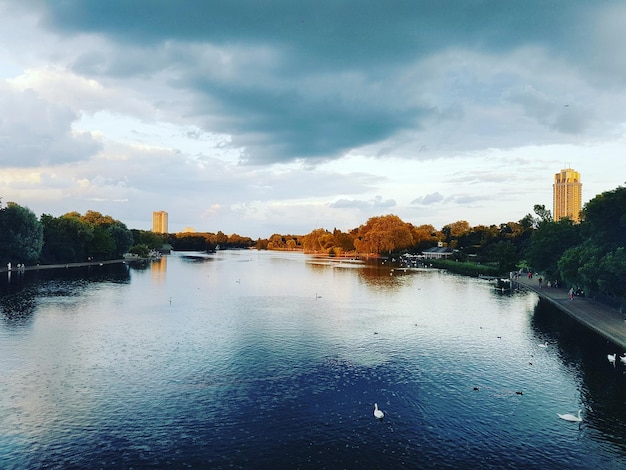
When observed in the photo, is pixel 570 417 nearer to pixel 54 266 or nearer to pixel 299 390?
pixel 299 390

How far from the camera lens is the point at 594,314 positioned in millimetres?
50688

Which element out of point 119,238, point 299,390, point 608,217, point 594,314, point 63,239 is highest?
point 608,217

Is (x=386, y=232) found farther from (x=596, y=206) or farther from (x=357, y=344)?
(x=357, y=344)

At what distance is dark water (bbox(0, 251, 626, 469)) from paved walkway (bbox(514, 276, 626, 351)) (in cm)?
143

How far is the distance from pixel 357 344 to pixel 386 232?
160170 millimetres

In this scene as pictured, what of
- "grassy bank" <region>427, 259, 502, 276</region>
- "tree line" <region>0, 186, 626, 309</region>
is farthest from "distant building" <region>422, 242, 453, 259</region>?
"grassy bank" <region>427, 259, 502, 276</region>

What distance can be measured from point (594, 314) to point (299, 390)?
131 ft

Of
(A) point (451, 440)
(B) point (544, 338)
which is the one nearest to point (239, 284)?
(B) point (544, 338)

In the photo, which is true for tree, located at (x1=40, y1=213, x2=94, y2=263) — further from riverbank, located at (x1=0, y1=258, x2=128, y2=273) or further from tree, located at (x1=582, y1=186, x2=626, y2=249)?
tree, located at (x1=582, y1=186, x2=626, y2=249)

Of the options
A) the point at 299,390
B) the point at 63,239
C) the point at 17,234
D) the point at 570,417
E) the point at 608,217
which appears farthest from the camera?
the point at 63,239

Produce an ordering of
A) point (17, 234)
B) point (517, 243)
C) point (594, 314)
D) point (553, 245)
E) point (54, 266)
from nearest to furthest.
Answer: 1. point (594, 314)
2. point (553, 245)
3. point (17, 234)
4. point (54, 266)
5. point (517, 243)

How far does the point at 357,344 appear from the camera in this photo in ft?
134

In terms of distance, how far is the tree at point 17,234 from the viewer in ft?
314

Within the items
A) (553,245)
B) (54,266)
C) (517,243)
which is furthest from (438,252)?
(54,266)
